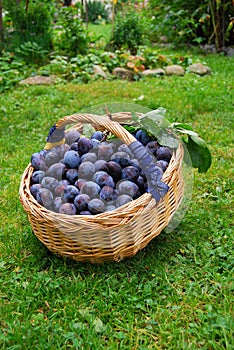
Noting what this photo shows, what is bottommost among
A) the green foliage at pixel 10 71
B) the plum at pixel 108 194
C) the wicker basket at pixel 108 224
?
the green foliage at pixel 10 71

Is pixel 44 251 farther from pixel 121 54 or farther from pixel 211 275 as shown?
pixel 121 54

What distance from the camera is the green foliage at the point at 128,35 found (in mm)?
6328

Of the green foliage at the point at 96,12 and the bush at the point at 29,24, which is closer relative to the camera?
the bush at the point at 29,24

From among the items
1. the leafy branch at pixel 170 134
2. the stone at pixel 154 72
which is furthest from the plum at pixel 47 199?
the stone at pixel 154 72

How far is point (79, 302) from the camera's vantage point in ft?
5.71

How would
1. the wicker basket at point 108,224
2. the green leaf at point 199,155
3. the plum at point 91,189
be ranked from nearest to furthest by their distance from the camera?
the wicker basket at point 108,224, the plum at point 91,189, the green leaf at point 199,155

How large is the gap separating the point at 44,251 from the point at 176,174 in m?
0.67

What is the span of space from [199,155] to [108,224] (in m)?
0.72

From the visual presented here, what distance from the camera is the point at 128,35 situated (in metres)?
6.35

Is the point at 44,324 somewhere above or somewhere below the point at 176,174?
below

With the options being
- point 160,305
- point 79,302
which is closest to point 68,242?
point 79,302

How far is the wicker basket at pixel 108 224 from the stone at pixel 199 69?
3.58m

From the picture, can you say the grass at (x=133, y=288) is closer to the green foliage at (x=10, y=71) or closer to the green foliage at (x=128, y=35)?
the green foliage at (x=10, y=71)

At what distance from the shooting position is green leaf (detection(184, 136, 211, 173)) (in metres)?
2.18
